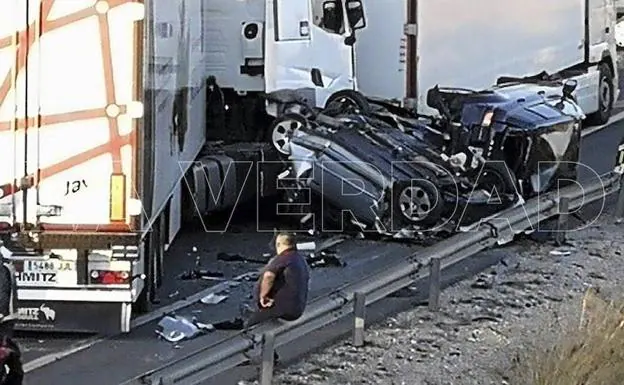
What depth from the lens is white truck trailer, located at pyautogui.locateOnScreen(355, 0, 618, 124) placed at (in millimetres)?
20844

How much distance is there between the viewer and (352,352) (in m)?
10.9

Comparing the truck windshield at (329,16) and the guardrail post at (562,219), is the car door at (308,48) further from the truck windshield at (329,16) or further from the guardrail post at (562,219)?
the guardrail post at (562,219)

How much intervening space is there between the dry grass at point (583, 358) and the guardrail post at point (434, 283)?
2191mm

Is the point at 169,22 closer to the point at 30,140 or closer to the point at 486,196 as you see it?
the point at 30,140

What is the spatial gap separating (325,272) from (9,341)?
6.98 meters

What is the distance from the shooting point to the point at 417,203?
1565 centimetres

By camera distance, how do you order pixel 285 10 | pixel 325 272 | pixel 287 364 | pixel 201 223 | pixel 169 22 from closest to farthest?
pixel 287 364
pixel 169 22
pixel 325 272
pixel 201 223
pixel 285 10

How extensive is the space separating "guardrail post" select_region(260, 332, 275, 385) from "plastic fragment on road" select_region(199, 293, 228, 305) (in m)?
3.49

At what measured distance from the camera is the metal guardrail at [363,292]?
905 centimetres

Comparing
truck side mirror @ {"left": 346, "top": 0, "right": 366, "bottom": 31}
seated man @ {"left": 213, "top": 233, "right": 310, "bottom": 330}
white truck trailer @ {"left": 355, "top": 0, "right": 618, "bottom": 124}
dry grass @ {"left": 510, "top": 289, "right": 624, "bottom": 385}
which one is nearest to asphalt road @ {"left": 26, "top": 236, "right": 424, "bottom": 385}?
seated man @ {"left": 213, "top": 233, "right": 310, "bottom": 330}

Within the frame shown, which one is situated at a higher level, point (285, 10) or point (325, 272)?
point (285, 10)

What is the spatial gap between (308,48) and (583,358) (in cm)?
1013

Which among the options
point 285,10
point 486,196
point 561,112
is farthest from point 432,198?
point 285,10

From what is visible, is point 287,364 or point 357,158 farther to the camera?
point 357,158
